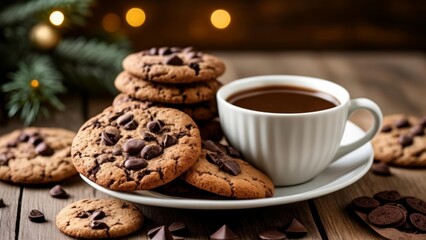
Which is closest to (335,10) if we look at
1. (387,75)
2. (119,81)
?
(387,75)

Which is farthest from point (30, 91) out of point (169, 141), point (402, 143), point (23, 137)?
point (402, 143)

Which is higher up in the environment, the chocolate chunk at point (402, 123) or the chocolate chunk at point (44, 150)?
the chocolate chunk at point (44, 150)

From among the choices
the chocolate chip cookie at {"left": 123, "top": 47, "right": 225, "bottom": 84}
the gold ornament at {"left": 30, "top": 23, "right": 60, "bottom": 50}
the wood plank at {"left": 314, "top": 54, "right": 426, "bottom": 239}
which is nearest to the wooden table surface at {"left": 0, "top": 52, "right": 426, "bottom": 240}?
the wood plank at {"left": 314, "top": 54, "right": 426, "bottom": 239}

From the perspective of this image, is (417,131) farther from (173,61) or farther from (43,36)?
(43,36)

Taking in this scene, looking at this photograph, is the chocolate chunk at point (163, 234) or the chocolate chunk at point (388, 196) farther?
the chocolate chunk at point (388, 196)

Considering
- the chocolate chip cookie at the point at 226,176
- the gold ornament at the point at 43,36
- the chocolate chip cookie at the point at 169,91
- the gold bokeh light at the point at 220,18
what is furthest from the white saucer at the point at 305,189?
the gold bokeh light at the point at 220,18

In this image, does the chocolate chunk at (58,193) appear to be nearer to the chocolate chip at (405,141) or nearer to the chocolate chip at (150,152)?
the chocolate chip at (150,152)
